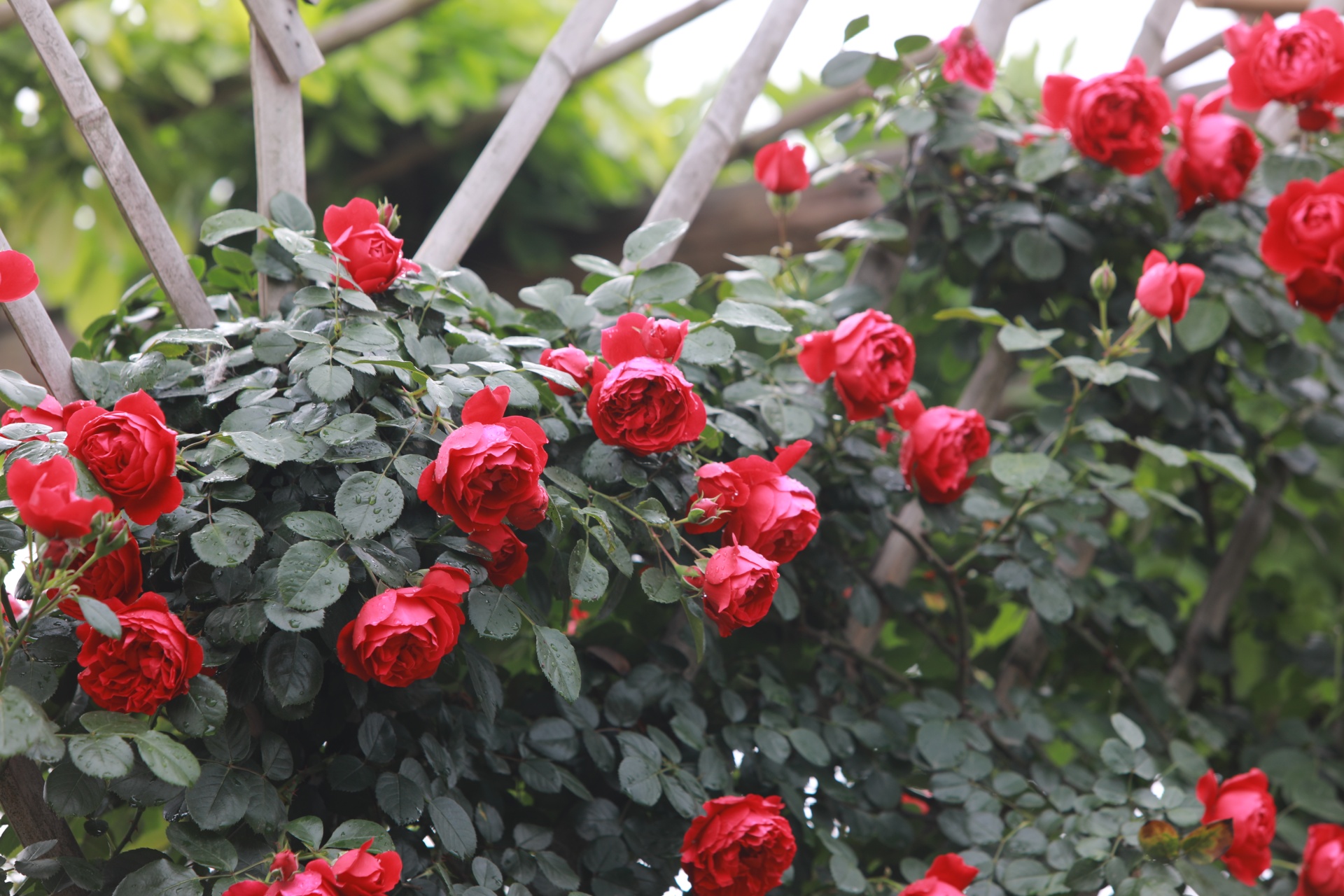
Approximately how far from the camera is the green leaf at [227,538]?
1.78 feet

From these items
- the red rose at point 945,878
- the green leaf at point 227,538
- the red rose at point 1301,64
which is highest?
the green leaf at point 227,538

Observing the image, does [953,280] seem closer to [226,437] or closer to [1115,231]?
[1115,231]

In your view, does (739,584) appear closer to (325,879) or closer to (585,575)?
(585,575)

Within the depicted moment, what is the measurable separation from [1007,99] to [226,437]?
1.09 meters

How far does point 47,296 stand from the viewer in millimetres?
2688

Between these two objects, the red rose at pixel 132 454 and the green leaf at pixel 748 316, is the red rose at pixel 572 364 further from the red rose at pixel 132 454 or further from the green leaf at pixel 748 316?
the red rose at pixel 132 454

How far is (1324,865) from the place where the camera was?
86cm

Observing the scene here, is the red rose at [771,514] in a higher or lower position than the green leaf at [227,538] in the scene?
lower

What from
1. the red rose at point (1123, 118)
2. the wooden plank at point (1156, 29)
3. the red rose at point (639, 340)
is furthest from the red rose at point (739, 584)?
the wooden plank at point (1156, 29)

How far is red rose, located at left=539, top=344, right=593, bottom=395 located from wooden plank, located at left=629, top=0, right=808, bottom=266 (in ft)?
1.18

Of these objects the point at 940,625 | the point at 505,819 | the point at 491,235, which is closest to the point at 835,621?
the point at 940,625

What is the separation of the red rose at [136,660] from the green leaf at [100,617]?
0.17 feet

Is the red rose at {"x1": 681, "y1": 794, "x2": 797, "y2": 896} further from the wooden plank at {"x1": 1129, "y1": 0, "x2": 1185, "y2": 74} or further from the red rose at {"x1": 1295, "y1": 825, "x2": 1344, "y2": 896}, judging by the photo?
the wooden plank at {"x1": 1129, "y1": 0, "x2": 1185, "y2": 74}

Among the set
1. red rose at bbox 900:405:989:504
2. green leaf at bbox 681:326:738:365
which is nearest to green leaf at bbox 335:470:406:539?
green leaf at bbox 681:326:738:365
